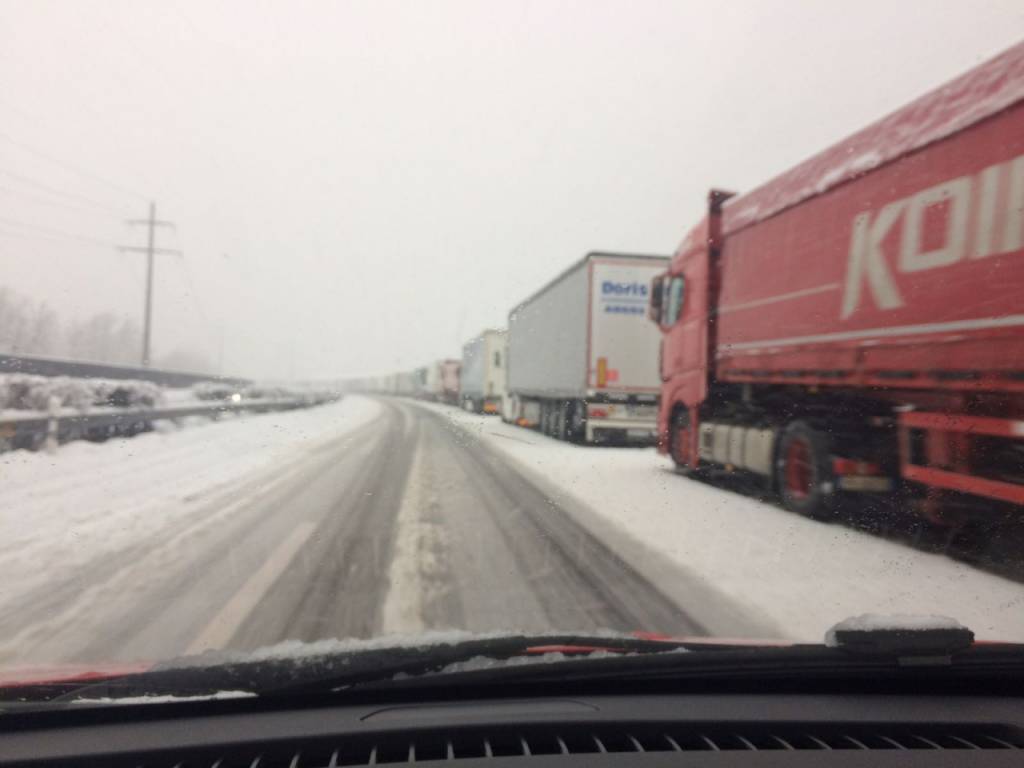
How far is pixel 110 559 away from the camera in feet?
17.1

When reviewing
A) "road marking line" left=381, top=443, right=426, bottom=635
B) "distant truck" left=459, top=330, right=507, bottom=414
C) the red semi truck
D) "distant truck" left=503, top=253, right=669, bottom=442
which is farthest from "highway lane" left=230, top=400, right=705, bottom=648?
"distant truck" left=459, top=330, right=507, bottom=414

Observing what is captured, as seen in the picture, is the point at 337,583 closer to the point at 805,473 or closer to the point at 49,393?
the point at 805,473

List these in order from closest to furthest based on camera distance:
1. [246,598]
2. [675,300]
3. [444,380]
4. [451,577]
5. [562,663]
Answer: [562,663], [246,598], [451,577], [675,300], [444,380]

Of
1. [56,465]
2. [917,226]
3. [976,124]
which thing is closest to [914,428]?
[917,226]

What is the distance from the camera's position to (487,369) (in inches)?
1145

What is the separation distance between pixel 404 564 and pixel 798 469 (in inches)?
179

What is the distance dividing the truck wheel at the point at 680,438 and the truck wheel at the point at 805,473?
94.8 inches

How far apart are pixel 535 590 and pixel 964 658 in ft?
8.98

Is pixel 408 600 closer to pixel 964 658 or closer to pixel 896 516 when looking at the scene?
pixel 964 658

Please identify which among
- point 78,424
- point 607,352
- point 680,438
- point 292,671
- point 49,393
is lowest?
point 292,671

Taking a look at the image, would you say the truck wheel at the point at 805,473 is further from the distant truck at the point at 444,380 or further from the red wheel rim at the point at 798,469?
the distant truck at the point at 444,380

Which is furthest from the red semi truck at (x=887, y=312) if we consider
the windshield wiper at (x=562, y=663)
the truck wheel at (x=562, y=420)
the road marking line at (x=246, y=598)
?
the truck wheel at (x=562, y=420)

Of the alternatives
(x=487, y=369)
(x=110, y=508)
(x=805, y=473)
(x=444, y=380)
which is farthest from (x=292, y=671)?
(x=444, y=380)

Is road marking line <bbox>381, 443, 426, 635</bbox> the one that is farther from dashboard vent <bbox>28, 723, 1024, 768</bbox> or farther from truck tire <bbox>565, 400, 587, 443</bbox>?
truck tire <bbox>565, 400, 587, 443</bbox>
